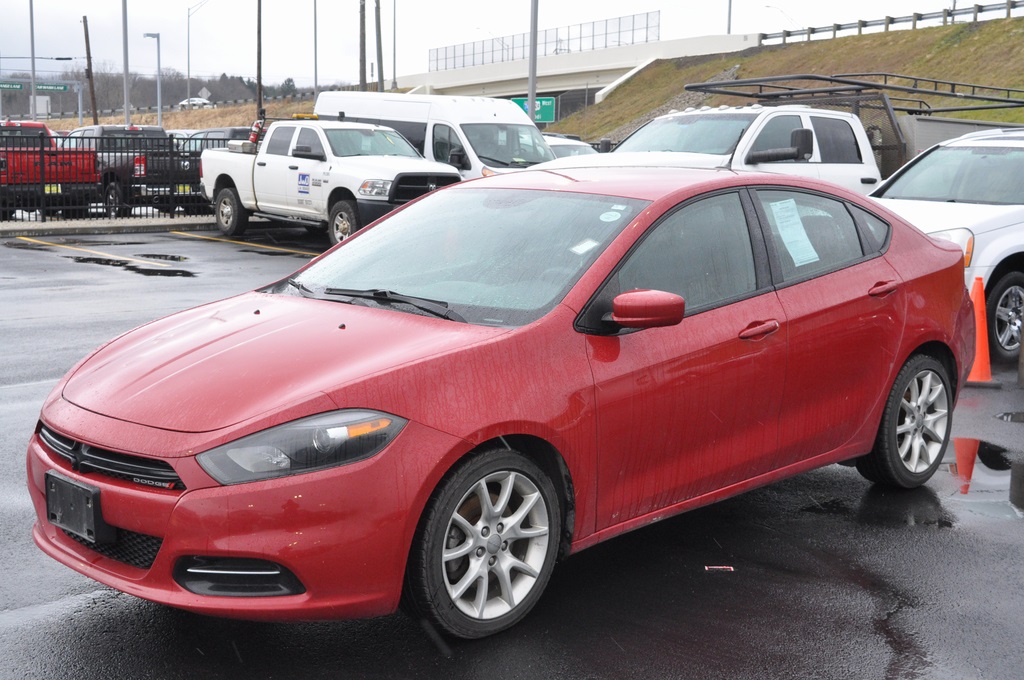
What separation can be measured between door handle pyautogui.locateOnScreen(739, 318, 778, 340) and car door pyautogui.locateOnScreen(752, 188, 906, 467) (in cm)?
12

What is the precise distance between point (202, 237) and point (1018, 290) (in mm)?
14558

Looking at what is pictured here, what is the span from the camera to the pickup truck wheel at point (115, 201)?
2239 centimetres

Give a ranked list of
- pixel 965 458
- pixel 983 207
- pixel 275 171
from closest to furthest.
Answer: pixel 965 458 < pixel 983 207 < pixel 275 171

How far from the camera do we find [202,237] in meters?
20.3

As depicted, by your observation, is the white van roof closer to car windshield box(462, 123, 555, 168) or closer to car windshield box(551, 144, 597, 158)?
car windshield box(462, 123, 555, 168)

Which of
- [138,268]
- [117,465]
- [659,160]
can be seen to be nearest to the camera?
[117,465]

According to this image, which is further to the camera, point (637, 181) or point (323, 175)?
point (323, 175)

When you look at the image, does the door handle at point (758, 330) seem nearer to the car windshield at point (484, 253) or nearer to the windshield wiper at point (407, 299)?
the car windshield at point (484, 253)

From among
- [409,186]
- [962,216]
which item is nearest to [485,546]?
[962,216]

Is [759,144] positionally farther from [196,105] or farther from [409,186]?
[196,105]

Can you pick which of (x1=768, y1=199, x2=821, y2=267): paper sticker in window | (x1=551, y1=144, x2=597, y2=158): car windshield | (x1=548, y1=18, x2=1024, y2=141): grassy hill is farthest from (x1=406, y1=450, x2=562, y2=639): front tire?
(x1=548, y1=18, x2=1024, y2=141): grassy hill

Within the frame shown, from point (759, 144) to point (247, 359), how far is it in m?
10.3

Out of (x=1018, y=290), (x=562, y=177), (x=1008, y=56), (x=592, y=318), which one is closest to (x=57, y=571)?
(x=592, y=318)

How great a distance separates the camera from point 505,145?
1961 cm
